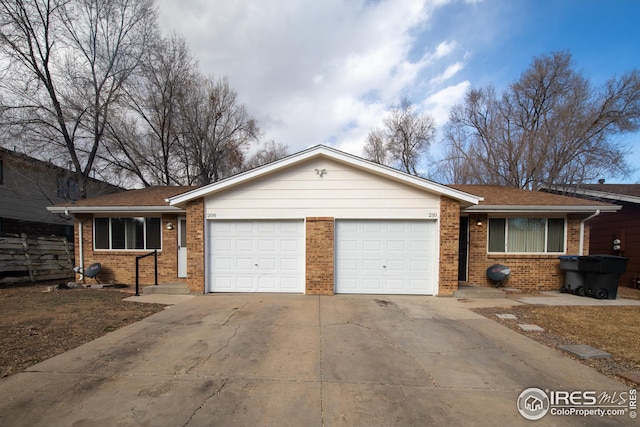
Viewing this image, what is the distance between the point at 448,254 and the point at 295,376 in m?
5.99

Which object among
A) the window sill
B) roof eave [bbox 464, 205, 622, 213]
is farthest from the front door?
the window sill

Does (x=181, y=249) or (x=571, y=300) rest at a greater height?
(x=181, y=249)

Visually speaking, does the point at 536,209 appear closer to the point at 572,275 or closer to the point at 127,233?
the point at 572,275

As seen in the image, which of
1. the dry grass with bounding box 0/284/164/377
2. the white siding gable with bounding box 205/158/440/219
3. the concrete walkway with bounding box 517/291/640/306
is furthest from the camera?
the white siding gable with bounding box 205/158/440/219

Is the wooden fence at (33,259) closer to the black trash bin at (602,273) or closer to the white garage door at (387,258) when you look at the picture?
the white garage door at (387,258)

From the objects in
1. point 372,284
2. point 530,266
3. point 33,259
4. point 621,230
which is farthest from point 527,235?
point 33,259

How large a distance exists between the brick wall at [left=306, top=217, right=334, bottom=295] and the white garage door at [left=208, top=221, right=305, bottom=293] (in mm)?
270

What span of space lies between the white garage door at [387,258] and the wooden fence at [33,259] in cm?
1137

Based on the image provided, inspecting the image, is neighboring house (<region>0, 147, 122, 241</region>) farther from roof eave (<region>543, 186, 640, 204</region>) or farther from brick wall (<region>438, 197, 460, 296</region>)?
roof eave (<region>543, 186, 640, 204</region>)

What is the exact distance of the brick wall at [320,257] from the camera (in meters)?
8.15

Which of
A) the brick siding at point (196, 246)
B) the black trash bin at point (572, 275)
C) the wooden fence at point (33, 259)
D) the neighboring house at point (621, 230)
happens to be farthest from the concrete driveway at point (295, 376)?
the neighboring house at point (621, 230)

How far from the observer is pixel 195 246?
8.38m

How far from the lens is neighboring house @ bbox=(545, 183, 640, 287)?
11.1 meters

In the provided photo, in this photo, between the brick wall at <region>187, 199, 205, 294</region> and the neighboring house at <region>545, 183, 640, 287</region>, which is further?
the neighboring house at <region>545, 183, 640, 287</region>
